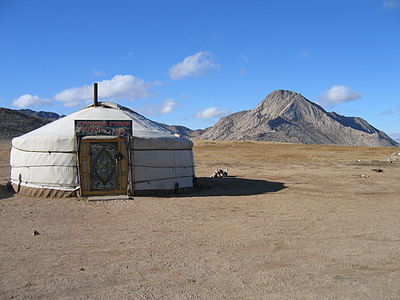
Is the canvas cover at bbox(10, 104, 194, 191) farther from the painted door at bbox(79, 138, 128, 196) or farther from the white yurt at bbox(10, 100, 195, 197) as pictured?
the painted door at bbox(79, 138, 128, 196)

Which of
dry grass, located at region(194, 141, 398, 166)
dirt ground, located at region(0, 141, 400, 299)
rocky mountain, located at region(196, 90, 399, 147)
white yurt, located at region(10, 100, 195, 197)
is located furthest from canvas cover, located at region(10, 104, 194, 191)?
rocky mountain, located at region(196, 90, 399, 147)

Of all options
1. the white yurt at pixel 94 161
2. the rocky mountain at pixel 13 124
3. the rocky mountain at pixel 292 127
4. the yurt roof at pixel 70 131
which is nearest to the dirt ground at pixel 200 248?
the white yurt at pixel 94 161

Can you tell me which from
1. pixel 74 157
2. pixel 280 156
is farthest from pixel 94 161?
pixel 280 156

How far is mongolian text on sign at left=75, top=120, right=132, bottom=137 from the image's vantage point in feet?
33.2

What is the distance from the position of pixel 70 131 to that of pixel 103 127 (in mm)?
931

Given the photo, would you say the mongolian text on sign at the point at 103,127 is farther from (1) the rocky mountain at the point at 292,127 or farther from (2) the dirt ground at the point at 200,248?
(1) the rocky mountain at the point at 292,127

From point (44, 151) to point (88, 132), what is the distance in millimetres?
1287

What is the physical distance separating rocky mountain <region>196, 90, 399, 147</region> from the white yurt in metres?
115

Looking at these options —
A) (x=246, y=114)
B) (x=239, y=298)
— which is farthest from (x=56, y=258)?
(x=246, y=114)

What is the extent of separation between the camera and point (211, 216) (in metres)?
8.06

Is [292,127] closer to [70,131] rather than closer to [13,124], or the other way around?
[13,124]

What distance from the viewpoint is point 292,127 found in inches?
6196

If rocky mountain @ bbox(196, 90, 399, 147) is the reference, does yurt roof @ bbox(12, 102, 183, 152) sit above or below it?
below

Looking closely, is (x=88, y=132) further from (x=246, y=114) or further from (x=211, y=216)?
(x=246, y=114)
